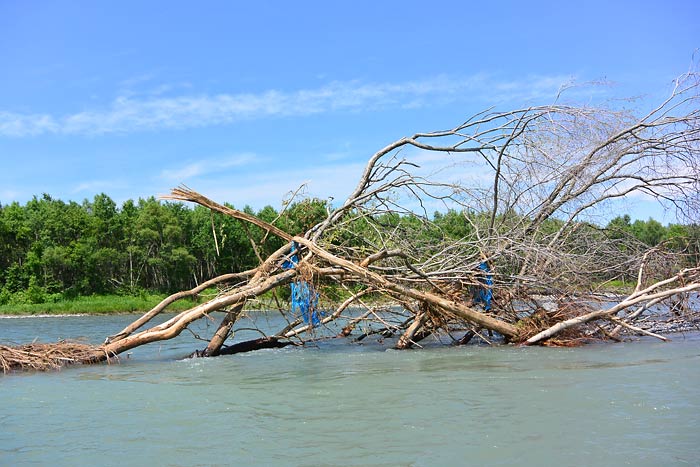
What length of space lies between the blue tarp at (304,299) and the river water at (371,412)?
45.7 inches

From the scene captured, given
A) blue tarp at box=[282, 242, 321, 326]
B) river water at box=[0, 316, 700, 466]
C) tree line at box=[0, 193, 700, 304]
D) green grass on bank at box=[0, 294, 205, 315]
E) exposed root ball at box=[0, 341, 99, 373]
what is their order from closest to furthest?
1. river water at box=[0, 316, 700, 466]
2. exposed root ball at box=[0, 341, 99, 373]
3. blue tarp at box=[282, 242, 321, 326]
4. green grass on bank at box=[0, 294, 205, 315]
5. tree line at box=[0, 193, 700, 304]

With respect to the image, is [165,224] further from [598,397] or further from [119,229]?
[598,397]

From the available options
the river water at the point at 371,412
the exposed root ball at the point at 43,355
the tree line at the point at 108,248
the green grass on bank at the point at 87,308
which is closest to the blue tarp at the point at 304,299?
the river water at the point at 371,412

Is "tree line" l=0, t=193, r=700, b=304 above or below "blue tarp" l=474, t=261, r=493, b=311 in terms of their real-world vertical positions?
above

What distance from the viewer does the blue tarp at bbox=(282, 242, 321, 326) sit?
10.4m

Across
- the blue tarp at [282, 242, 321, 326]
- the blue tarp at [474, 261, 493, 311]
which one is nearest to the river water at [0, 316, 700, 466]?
the blue tarp at [282, 242, 321, 326]

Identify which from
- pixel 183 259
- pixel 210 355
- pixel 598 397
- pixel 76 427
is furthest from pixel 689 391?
pixel 183 259

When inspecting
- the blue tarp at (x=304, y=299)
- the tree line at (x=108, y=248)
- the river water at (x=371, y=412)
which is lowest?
the river water at (x=371, y=412)

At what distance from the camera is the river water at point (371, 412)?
467 cm

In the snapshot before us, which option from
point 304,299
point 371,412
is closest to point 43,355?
point 304,299

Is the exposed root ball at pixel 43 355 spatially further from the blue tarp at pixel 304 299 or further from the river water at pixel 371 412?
the blue tarp at pixel 304 299

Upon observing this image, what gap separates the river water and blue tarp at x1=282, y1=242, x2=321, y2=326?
1.16 m

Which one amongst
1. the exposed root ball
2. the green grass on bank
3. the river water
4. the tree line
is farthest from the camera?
the tree line

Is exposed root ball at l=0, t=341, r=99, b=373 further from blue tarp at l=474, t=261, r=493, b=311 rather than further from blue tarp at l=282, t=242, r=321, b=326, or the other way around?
blue tarp at l=474, t=261, r=493, b=311
